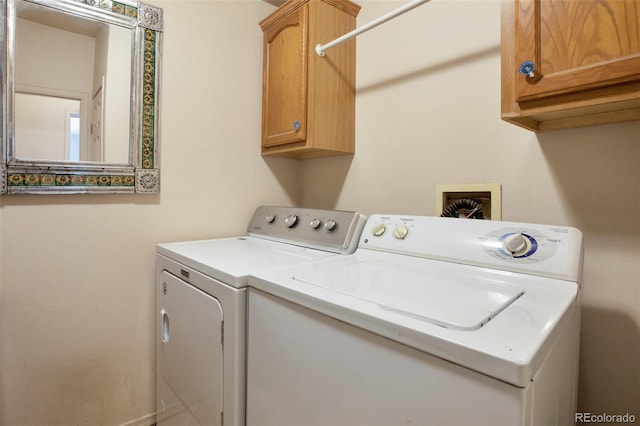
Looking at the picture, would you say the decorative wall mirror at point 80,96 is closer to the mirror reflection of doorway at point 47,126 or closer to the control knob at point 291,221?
the mirror reflection of doorway at point 47,126

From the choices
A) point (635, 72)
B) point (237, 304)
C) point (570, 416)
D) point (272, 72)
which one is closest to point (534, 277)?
point (570, 416)

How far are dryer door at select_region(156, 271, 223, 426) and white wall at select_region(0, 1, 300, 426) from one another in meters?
0.18

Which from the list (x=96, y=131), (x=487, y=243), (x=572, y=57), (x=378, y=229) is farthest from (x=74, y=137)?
(x=572, y=57)

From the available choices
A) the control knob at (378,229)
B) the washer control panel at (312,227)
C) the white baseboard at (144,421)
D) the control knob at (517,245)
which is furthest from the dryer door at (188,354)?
the control knob at (517,245)

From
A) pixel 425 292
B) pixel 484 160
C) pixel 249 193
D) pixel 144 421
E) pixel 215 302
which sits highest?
pixel 484 160

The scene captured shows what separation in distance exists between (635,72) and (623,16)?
134 mm

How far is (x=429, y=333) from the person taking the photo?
567 millimetres

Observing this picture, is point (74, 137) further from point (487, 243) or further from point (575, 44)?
point (575, 44)

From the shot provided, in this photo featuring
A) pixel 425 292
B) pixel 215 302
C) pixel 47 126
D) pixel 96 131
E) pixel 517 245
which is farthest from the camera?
pixel 96 131

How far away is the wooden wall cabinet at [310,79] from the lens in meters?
1.61

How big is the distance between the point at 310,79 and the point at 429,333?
1.36 metres

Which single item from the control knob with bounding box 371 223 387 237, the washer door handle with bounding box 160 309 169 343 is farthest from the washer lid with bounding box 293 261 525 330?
the washer door handle with bounding box 160 309 169 343

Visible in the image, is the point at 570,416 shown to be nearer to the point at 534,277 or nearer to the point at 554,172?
the point at 534,277

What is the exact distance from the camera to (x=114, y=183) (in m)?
1.48
